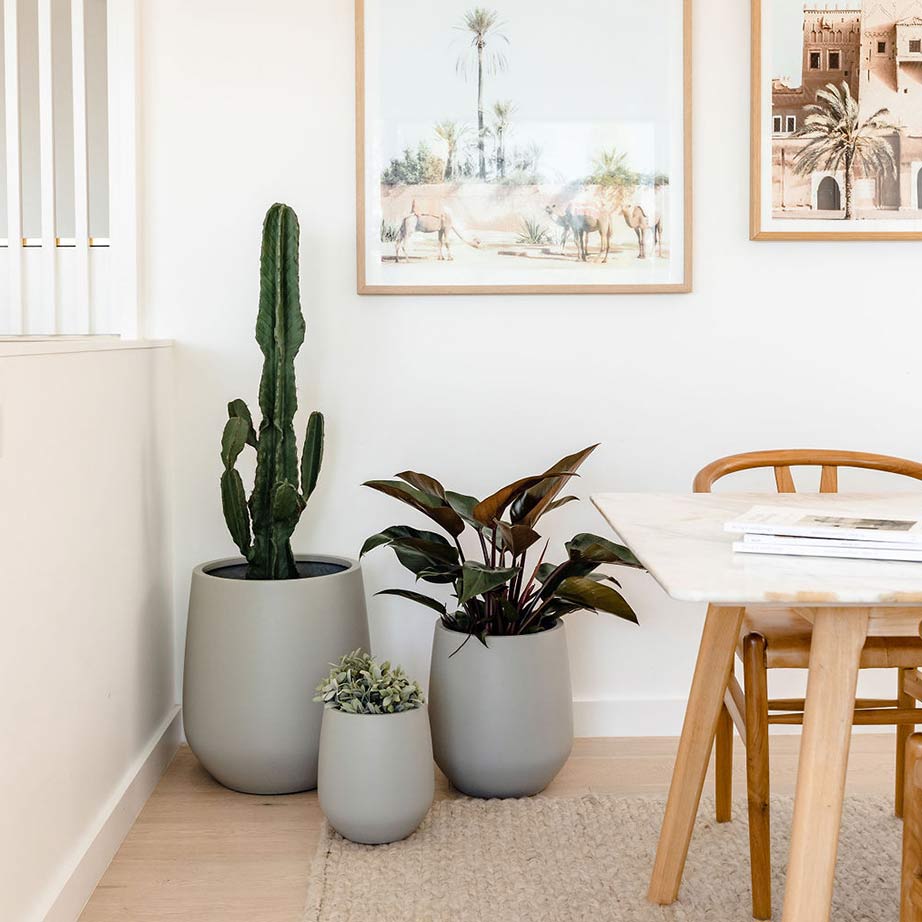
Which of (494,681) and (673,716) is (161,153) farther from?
(673,716)

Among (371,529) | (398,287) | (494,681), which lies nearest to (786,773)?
(494,681)

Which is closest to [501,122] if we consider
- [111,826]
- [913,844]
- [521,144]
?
[521,144]

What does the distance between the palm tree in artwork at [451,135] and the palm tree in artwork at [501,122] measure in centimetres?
7

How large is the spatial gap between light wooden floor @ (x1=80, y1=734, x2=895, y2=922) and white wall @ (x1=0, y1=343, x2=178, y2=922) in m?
0.06

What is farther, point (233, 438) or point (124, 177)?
point (124, 177)

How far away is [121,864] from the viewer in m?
2.05

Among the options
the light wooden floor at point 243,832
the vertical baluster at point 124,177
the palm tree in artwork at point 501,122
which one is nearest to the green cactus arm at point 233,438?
the vertical baluster at point 124,177

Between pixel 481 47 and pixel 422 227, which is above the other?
pixel 481 47

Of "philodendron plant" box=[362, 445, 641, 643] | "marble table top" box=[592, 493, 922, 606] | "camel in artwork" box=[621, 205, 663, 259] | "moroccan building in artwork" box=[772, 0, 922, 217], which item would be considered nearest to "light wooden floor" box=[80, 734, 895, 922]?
"philodendron plant" box=[362, 445, 641, 643]

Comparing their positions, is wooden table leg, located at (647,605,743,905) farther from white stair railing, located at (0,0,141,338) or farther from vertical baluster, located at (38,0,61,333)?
vertical baluster, located at (38,0,61,333)

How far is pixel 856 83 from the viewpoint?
2621 millimetres

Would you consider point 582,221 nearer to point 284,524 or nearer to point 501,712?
point 284,524

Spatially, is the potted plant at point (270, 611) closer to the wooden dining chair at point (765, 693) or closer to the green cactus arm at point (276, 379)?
the green cactus arm at point (276, 379)

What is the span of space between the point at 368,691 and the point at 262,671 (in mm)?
280
